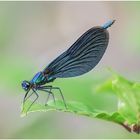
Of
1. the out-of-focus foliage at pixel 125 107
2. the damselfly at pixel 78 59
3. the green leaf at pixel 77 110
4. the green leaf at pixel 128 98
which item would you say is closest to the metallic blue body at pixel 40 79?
the damselfly at pixel 78 59

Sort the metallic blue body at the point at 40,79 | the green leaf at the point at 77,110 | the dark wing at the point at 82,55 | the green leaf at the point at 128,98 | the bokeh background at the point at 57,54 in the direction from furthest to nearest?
the bokeh background at the point at 57,54 → the metallic blue body at the point at 40,79 → the dark wing at the point at 82,55 → the green leaf at the point at 77,110 → the green leaf at the point at 128,98

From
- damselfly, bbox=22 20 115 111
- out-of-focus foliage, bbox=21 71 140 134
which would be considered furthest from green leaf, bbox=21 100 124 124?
damselfly, bbox=22 20 115 111

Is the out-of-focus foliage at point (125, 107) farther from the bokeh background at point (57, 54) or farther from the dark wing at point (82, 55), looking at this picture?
the bokeh background at point (57, 54)

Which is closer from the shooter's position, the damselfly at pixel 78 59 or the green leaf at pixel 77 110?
the green leaf at pixel 77 110

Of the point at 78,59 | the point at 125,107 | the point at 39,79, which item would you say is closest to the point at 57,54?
the point at 39,79

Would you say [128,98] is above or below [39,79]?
above

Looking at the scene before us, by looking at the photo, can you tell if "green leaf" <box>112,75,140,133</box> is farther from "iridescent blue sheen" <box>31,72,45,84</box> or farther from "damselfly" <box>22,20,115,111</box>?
"iridescent blue sheen" <box>31,72,45,84</box>

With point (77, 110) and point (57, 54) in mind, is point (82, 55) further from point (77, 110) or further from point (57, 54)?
point (57, 54)
